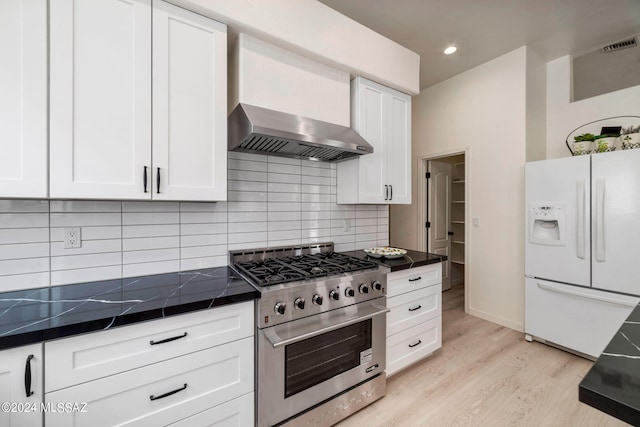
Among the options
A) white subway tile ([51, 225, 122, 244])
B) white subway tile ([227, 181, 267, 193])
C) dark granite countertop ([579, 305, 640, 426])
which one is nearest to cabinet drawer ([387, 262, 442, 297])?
white subway tile ([227, 181, 267, 193])

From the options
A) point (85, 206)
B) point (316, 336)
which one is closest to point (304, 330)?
point (316, 336)

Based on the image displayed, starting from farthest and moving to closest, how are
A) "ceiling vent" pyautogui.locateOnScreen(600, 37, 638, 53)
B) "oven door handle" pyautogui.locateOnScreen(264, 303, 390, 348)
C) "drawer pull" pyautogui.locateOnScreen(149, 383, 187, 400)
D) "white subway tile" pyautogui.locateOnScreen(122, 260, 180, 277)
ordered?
"ceiling vent" pyautogui.locateOnScreen(600, 37, 638, 53) < "white subway tile" pyautogui.locateOnScreen(122, 260, 180, 277) < "oven door handle" pyautogui.locateOnScreen(264, 303, 390, 348) < "drawer pull" pyautogui.locateOnScreen(149, 383, 187, 400)

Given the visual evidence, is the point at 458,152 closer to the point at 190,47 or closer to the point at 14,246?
the point at 190,47

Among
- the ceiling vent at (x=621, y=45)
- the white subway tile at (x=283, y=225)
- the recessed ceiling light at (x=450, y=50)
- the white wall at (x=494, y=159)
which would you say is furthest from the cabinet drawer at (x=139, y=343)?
the ceiling vent at (x=621, y=45)

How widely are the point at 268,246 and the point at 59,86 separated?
1.47 meters

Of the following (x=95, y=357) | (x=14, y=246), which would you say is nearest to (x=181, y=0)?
(x=14, y=246)

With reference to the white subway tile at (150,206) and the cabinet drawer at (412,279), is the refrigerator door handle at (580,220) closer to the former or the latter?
the cabinet drawer at (412,279)

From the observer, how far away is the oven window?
5.06ft

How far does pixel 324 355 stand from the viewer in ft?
5.47

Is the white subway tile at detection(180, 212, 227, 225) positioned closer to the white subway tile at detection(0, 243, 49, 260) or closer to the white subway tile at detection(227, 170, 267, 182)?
the white subway tile at detection(227, 170, 267, 182)

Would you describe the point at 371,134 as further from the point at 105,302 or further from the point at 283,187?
the point at 105,302

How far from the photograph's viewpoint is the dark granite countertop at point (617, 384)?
55 centimetres

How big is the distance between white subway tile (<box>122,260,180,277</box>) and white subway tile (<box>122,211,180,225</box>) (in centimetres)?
26

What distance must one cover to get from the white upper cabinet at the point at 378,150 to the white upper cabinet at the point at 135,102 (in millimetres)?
1071
